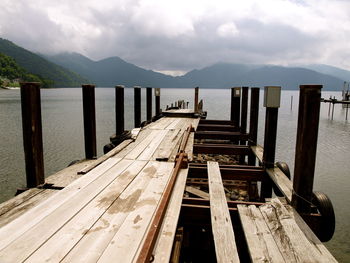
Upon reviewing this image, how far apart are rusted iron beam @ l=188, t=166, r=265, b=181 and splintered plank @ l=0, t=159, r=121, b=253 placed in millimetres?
2084

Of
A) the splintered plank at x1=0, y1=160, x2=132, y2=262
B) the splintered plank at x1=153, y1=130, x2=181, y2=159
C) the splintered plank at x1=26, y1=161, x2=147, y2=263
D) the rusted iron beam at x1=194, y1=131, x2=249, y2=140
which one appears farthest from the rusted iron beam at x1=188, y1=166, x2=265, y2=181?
the rusted iron beam at x1=194, y1=131, x2=249, y2=140

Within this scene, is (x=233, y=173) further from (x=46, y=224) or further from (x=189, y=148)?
(x=46, y=224)

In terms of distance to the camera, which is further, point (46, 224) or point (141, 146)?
point (141, 146)

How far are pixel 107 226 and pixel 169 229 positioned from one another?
0.73 metres

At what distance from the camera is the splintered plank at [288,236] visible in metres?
3.00

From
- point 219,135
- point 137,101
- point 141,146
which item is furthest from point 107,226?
point 137,101

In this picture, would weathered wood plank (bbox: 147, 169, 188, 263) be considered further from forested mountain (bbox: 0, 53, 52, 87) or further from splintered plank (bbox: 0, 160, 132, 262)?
forested mountain (bbox: 0, 53, 52, 87)

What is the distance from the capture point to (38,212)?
345 centimetres

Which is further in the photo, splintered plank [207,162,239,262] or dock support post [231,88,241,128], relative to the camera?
dock support post [231,88,241,128]

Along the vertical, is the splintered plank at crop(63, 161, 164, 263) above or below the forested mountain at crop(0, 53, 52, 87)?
below

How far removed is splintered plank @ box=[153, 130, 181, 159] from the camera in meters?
6.45

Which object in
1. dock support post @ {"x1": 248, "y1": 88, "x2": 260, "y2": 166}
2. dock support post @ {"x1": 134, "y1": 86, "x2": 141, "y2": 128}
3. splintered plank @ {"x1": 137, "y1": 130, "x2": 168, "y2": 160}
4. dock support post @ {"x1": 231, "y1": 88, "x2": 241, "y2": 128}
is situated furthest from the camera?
dock support post @ {"x1": 231, "y1": 88, "x2": 241, "y2": 128}

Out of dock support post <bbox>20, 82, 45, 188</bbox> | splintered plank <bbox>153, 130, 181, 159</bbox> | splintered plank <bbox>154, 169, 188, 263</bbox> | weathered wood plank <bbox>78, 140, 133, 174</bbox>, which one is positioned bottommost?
splintered plank <bbox>154, 169, 188, 263</bbox>

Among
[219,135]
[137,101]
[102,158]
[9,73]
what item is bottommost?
[219,135]
